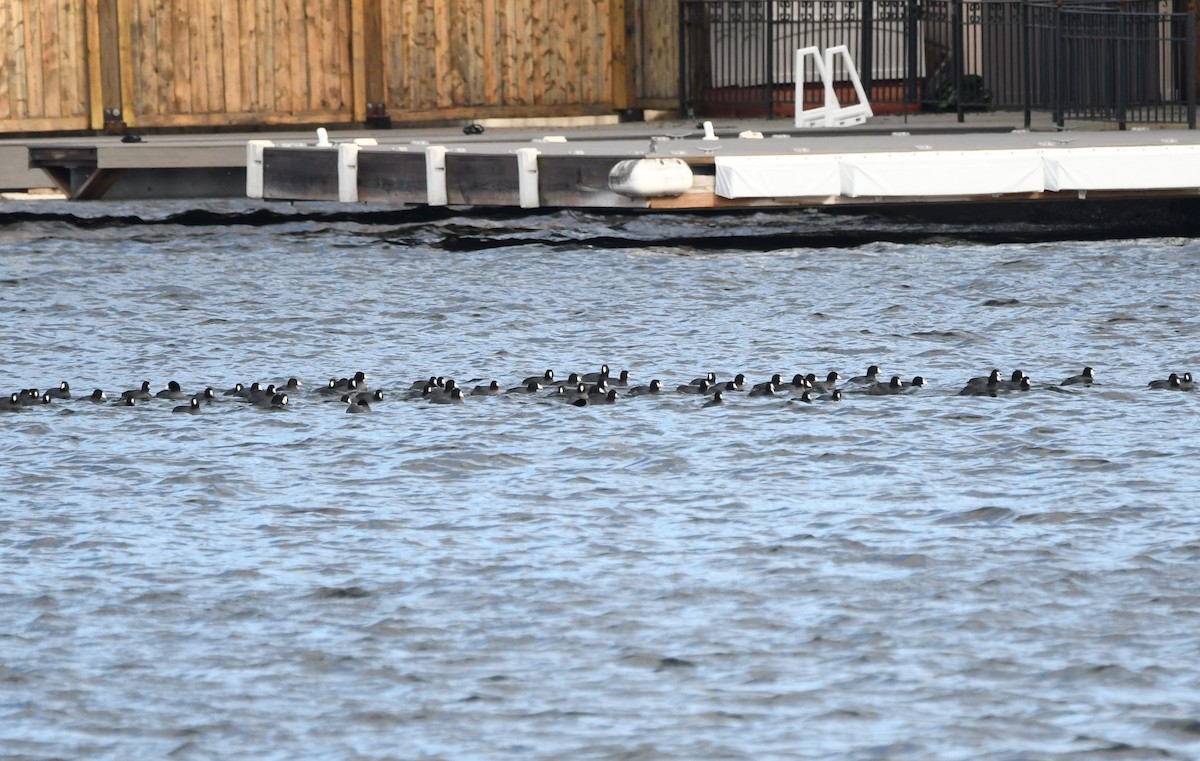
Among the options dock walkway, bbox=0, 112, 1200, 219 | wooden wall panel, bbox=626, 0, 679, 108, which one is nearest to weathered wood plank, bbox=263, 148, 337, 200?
dock walkway, bbox=0, 112, 1200, 219

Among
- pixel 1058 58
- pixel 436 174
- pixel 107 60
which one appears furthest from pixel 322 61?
pixel 1058 58

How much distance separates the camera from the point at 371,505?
36.8ft

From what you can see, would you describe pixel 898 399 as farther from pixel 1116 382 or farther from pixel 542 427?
pixel 542 427

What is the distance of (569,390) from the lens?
14.1 meters

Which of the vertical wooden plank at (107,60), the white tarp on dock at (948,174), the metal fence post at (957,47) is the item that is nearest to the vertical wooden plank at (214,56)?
the vertical wooden plank at (107,60)

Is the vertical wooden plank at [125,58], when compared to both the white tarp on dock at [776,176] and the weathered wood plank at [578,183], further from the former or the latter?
the white tarp on dock at [776,176]

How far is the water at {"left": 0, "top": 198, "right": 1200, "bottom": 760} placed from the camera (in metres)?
7.94

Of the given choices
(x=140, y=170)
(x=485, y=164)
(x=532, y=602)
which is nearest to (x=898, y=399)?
(x=532, y=602)

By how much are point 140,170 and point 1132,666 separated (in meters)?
17.6

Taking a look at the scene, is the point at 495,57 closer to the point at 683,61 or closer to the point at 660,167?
the point at 683,61

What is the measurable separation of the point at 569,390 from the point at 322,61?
1509cm

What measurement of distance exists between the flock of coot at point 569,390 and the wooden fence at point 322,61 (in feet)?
42.6

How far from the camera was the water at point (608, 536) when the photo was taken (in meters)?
7.94

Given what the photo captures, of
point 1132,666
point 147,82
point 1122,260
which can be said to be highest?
point 147,82
